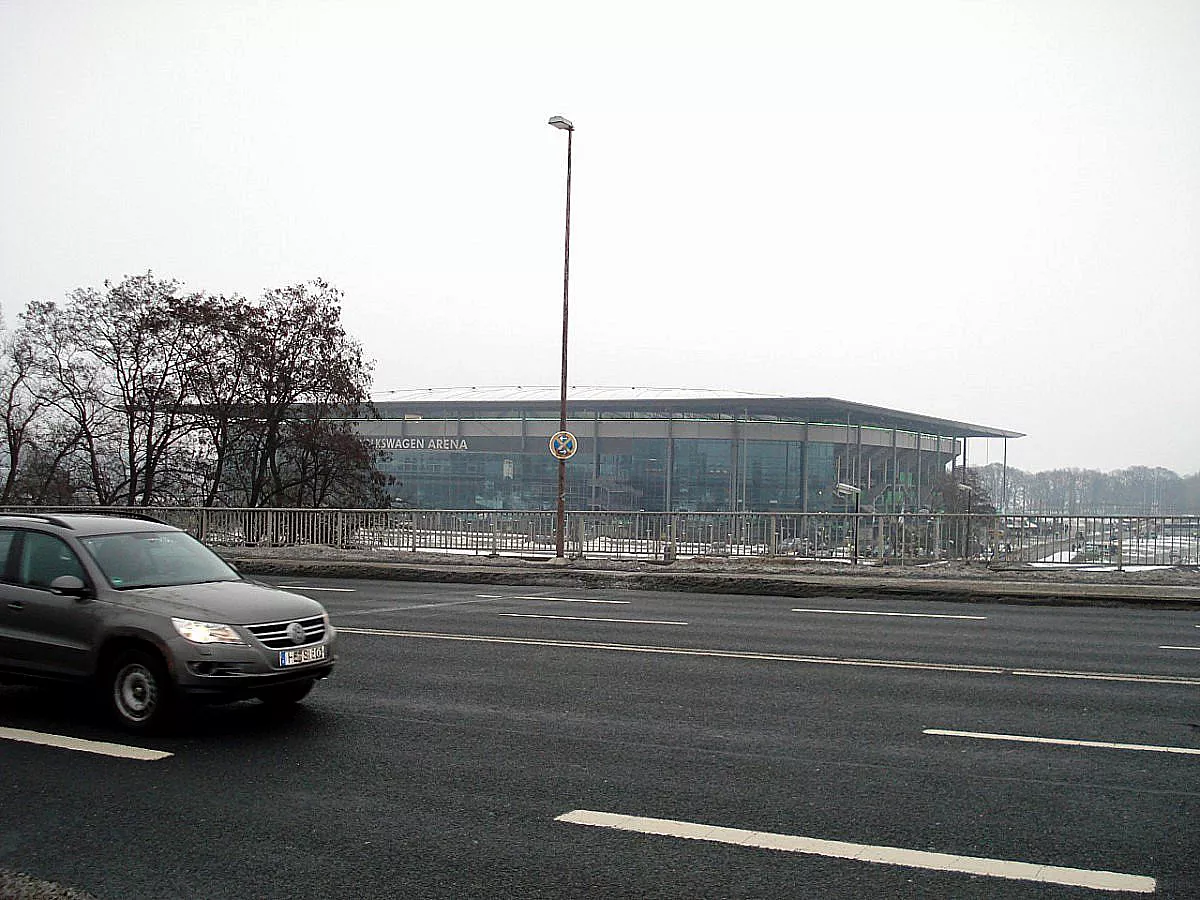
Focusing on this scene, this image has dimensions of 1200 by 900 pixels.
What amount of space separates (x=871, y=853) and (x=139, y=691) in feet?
17.9

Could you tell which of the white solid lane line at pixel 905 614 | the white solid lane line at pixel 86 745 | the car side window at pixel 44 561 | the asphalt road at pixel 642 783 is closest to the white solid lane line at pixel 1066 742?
the asphalt road at pixel 642 783

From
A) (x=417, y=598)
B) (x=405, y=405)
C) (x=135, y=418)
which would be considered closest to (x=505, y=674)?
(x=417, y=598)

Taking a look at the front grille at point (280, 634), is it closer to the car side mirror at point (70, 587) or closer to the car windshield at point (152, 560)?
the car windshield at point (152, 560)

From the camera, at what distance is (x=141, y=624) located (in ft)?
27.7

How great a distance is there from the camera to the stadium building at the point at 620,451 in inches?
3135

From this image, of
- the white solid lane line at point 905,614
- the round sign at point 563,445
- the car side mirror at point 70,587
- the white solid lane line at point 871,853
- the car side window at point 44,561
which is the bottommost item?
the white solid lane line at point 871,853

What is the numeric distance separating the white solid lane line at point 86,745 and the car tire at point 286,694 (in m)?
0.97

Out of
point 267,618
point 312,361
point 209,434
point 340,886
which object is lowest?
point 340,886

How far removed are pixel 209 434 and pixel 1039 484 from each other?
95.5 meters

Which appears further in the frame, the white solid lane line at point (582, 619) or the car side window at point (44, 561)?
the white solid lane line at point (582, 619)

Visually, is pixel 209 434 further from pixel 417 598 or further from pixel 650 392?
pixel 650 392

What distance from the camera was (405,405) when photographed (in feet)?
274

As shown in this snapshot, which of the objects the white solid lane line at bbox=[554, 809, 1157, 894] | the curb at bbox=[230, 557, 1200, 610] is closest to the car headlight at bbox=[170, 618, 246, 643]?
the white solid lane line at bbox=[554, 809, 1157, 894]

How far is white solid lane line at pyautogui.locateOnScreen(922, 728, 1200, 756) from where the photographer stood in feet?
26.1
